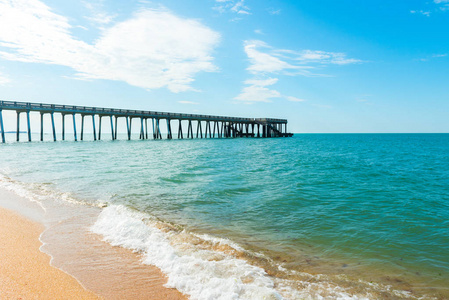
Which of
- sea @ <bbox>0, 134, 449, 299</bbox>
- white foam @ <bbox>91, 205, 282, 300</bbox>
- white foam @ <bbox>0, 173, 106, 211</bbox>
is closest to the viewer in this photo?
white foam @ <bbox>91, 205, 282, 300</bbox>

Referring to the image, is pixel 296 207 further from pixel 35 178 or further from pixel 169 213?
pixel 35 178

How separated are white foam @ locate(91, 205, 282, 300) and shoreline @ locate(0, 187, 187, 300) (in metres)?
0.22

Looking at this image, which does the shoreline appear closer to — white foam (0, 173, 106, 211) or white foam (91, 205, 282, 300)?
white foam (91, 205, 282, 300)

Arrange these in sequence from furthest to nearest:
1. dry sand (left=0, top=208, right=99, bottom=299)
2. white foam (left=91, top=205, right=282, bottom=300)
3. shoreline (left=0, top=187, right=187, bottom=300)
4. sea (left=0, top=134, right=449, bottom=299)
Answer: sea (left=0, top=134, right=449, bottom=299)
white foam (left=91, top=205, right=282, bottom=300)
shoreline (left=0, top=187, right=187, bottom=300)
dry sand (left=0, top=208, right=99, bottom=299)

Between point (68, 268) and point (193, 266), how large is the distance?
7.31ft

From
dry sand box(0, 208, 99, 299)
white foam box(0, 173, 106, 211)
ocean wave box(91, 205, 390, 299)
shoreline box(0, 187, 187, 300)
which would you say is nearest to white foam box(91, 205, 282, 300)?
ocean wave box(91, 205, 390, 299)

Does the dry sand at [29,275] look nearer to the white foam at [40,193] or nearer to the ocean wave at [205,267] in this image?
the ocean wave at [205,267]

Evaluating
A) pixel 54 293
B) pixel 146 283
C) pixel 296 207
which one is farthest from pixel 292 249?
pixel 54 293

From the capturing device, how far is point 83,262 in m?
5.28

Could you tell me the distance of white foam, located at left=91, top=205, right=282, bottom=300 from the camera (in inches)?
169

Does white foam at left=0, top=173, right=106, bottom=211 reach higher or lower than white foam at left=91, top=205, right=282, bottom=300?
lower

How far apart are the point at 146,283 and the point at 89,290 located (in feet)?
2.79

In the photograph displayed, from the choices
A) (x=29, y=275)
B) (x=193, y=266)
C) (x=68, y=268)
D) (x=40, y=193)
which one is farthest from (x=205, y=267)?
(x=40, y=193)

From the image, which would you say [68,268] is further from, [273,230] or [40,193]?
[40,193]
